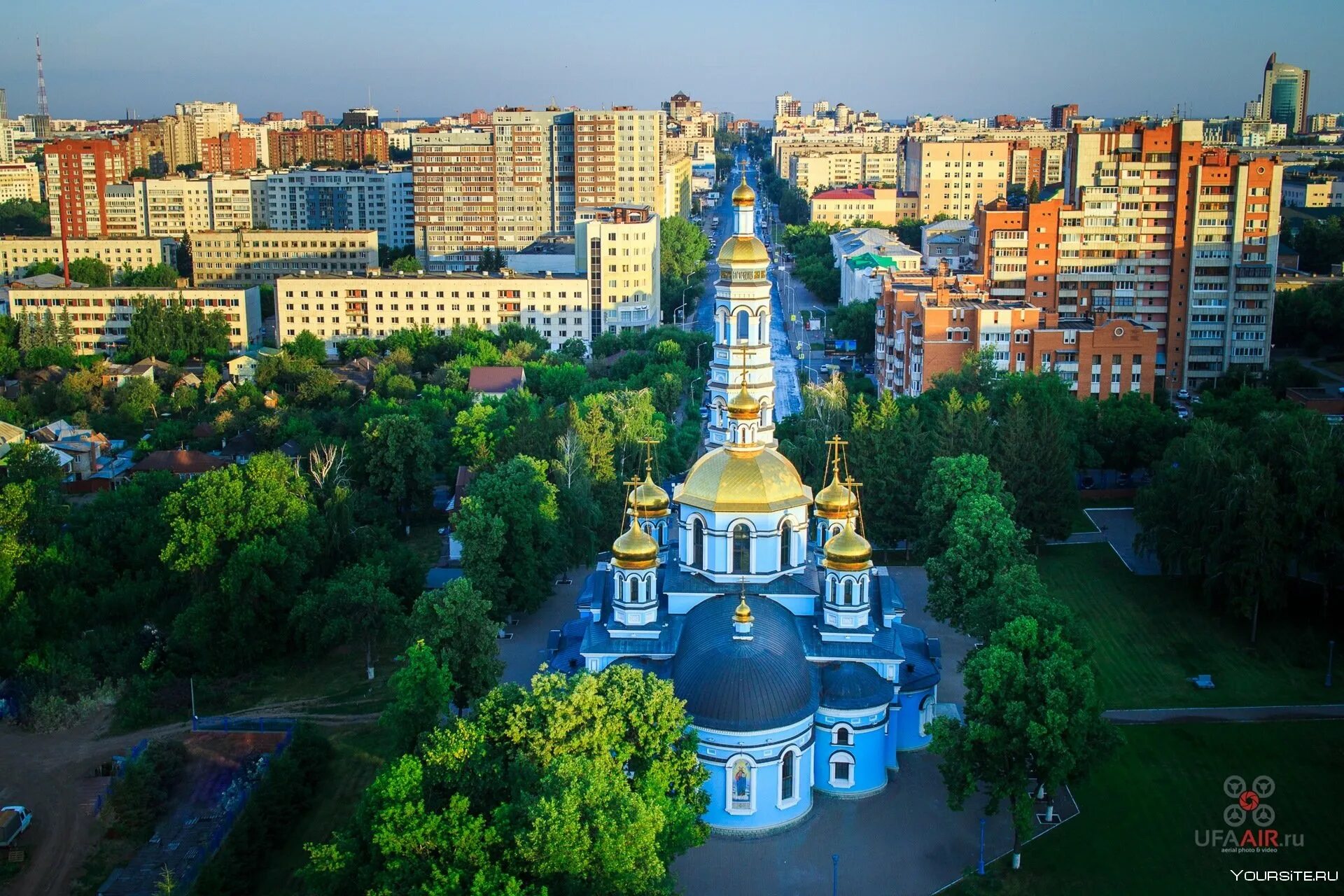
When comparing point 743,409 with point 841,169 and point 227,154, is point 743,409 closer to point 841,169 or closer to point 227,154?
point 227,154

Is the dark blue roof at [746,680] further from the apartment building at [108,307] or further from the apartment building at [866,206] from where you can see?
Answer: the apartment building at [866,206]

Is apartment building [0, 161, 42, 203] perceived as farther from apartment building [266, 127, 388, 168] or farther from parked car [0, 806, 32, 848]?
parked car [0, 806, 32, 848]

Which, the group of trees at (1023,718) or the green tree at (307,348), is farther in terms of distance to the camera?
the green tree at (307,348)

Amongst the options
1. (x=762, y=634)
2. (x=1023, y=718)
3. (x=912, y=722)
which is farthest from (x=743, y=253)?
(x=1023, y=718)

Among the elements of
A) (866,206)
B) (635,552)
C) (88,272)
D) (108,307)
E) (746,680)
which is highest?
(866,206)

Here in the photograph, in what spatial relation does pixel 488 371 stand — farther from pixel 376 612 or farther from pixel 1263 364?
pixel 1263 364

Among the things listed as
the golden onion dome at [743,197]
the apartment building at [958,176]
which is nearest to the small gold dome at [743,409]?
the golden onion dome at [743,197]
